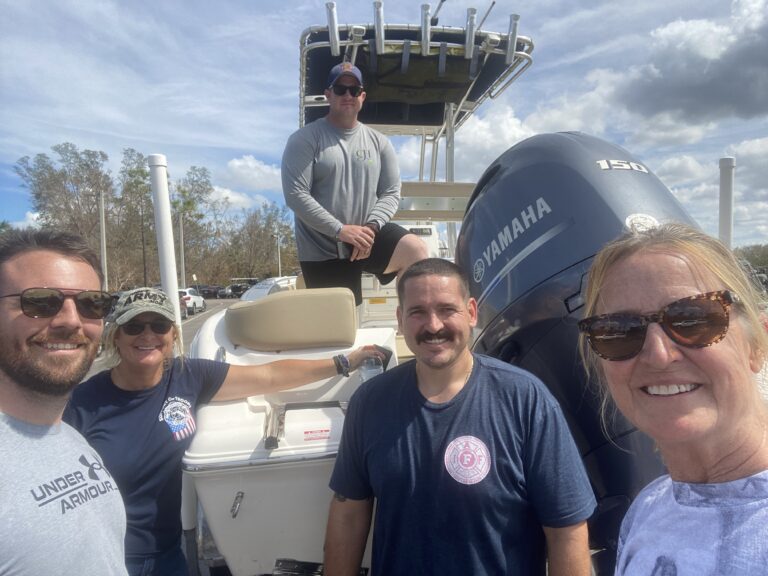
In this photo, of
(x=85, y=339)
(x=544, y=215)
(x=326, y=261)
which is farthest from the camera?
(x=326, y=261)

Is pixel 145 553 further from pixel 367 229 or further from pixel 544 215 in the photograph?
pixel 544 215

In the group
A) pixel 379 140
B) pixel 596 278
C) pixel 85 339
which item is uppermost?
pixel 379 140

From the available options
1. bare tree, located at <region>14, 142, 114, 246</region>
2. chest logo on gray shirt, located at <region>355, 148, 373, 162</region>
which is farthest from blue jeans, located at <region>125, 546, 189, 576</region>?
bare tree, located at <region>14, 142, 114, 246</region>

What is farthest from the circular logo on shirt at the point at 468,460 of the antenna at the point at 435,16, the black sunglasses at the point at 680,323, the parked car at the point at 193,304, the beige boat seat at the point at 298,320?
the parked car at the point at 193,304

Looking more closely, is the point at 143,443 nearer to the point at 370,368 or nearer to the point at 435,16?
the point at 370,368

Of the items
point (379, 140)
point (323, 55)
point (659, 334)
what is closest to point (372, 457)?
point (659, 334)

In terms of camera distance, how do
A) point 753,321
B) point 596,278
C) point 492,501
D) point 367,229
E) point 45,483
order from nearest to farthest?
point 753,321
point 596,278
point 45,483
point 492,501
point 367,229

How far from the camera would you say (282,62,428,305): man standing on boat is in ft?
8.49

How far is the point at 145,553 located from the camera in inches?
68.1

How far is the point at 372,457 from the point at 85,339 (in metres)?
0.84

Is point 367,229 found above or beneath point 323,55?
beneath

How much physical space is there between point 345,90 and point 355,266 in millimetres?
893

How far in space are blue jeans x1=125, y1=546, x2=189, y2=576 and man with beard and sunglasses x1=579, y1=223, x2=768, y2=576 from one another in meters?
1.52

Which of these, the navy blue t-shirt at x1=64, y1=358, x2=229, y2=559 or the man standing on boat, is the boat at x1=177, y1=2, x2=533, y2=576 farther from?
the man standing on boat
